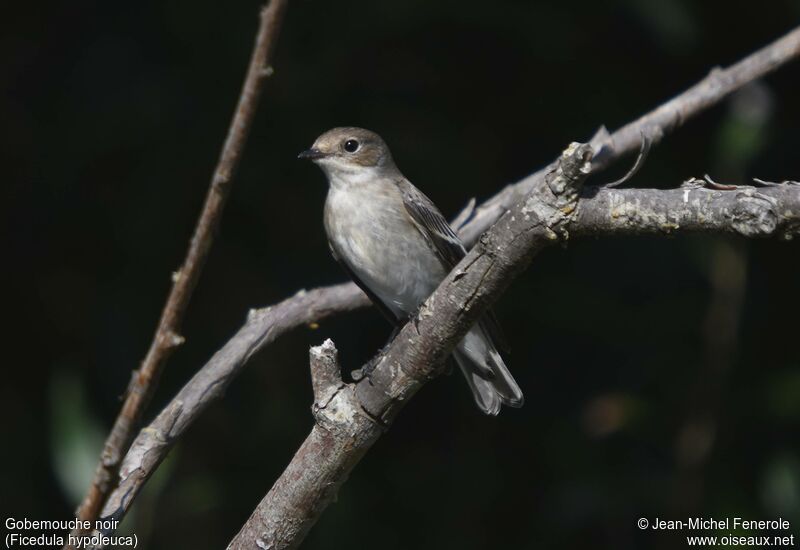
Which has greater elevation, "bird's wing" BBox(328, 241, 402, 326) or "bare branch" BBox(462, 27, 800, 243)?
"bare branch" BBox(462, 27, 800, 243)

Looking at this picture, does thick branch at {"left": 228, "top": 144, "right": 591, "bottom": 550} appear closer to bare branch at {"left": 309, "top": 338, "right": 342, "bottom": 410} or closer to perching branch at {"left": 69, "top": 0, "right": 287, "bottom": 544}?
bare branch at {"left": 309, "top": 338, "right": 342, "bottom": 410}

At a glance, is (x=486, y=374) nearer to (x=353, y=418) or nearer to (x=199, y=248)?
(x=353, y=418)

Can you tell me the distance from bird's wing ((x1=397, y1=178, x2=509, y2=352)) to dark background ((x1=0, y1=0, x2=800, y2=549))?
0.79 m

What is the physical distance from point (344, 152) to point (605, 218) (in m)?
2.21

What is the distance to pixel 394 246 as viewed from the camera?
13.2ft

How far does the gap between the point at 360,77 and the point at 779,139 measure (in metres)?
1.93

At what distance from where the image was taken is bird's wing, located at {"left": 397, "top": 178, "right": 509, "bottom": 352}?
3.64 meters

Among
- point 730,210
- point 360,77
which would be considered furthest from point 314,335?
point 730,210

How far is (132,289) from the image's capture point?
4711 millimetres

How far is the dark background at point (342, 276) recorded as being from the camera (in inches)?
179

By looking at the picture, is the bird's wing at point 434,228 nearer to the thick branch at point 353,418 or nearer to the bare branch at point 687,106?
the bare branch at point 687,106

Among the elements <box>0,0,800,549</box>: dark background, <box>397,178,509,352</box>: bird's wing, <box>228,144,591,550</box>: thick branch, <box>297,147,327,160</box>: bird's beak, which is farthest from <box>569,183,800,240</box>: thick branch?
<box>0,0,800,549</box>: dark background

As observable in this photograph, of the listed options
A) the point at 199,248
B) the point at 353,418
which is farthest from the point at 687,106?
the point at 199,248

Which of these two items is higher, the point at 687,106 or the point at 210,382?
the point at 687,106
